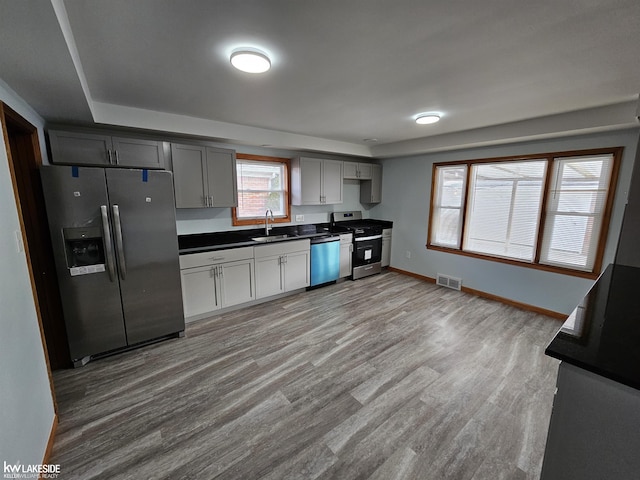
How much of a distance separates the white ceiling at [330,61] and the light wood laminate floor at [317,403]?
90.1 inches

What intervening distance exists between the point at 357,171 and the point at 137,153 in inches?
138

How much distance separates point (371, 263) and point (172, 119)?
3.84 meters

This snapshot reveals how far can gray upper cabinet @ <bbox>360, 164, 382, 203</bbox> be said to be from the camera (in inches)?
208

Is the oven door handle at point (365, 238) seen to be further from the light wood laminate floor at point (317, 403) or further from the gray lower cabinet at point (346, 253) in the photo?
the light wood laminate floor at point (317, 403)

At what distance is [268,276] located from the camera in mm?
3742

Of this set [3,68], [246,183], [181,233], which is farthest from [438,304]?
[3,68]

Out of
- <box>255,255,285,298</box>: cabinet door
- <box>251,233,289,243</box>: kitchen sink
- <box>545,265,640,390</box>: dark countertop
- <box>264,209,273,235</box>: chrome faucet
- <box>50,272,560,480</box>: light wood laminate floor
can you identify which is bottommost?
<box>50,272,560,480</box>: light wood laminate floor

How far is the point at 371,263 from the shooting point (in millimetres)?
5039

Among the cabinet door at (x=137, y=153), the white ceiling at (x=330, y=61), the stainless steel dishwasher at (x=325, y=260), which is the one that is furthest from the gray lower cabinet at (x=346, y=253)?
the cabinet door at (x=137, y=153)

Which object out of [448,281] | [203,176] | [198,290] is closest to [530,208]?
[448,281]

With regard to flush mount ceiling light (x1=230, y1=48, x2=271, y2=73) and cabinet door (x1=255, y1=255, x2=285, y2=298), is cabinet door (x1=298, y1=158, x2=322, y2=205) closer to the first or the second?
cabinet door (x1=255, y1=255, x2=285, y2=298)

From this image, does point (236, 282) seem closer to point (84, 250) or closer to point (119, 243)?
point (119, 243)

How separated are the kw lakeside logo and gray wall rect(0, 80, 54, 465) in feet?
0.08

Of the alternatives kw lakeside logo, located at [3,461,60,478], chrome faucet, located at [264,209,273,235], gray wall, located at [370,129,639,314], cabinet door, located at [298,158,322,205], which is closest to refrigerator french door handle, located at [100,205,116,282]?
kw lakeside logo, located at [3,461,60,478]
